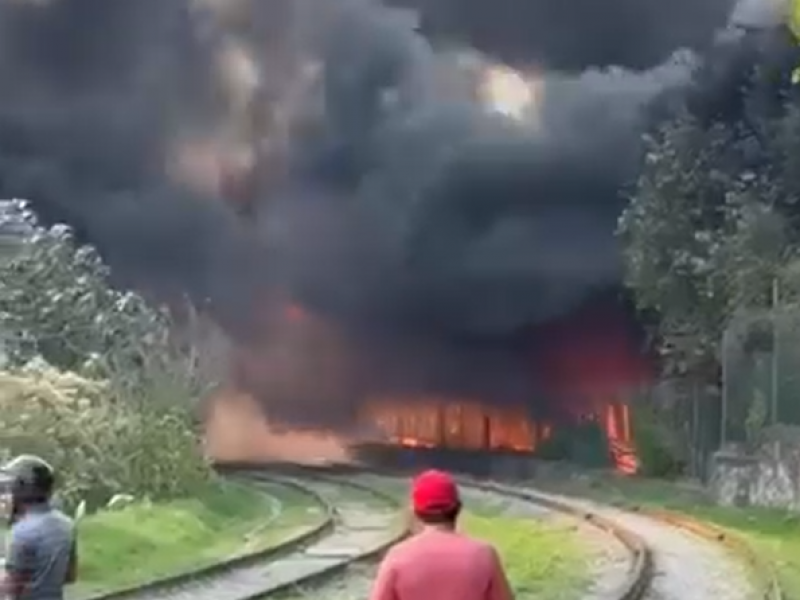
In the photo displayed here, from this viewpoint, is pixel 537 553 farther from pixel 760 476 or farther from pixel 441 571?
pixel 441 571

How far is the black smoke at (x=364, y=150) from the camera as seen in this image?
46906mm

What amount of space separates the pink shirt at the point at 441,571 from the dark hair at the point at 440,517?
0.11 feet

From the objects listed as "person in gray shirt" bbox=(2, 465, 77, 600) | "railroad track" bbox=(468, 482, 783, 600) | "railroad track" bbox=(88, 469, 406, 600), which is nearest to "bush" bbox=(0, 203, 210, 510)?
"railroad track" bbox=(88, 469, 406, 600)

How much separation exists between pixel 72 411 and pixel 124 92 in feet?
84.2

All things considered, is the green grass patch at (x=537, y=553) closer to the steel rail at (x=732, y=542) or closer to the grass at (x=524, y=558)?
the grass at (x=524, y=558)

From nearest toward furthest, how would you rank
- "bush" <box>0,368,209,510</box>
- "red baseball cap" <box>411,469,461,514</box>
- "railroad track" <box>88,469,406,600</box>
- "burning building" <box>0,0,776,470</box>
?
"red baseball cap" <box>411,469,461,514</box>, "railroad track" <box>88,469,406,600</box>, "bush" <box>0,368,209,510</box>, "burning building" <box>0,0,776,470</box>

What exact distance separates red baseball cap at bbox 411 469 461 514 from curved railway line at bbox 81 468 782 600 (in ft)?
35.0

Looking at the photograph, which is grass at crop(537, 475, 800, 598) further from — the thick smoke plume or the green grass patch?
the thick smoke plume

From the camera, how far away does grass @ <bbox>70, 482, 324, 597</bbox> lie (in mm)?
20250

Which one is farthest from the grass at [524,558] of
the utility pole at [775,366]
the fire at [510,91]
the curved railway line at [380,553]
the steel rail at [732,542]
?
the fire at [510,91]

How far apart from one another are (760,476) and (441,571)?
2523 centimetres

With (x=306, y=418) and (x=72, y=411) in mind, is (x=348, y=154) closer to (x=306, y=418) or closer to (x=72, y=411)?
(x=306, y=418)

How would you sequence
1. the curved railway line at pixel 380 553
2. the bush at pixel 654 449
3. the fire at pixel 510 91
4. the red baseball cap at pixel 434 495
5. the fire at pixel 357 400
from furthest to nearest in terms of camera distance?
the fire at pixel 510 91 < the fire at pixel 357 400 < the bush at pixel 654 449 < the curved railway line at pixel 380 553 < the red baseball cap at pixel 434 495

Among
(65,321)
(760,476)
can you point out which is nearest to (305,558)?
(65,321)
